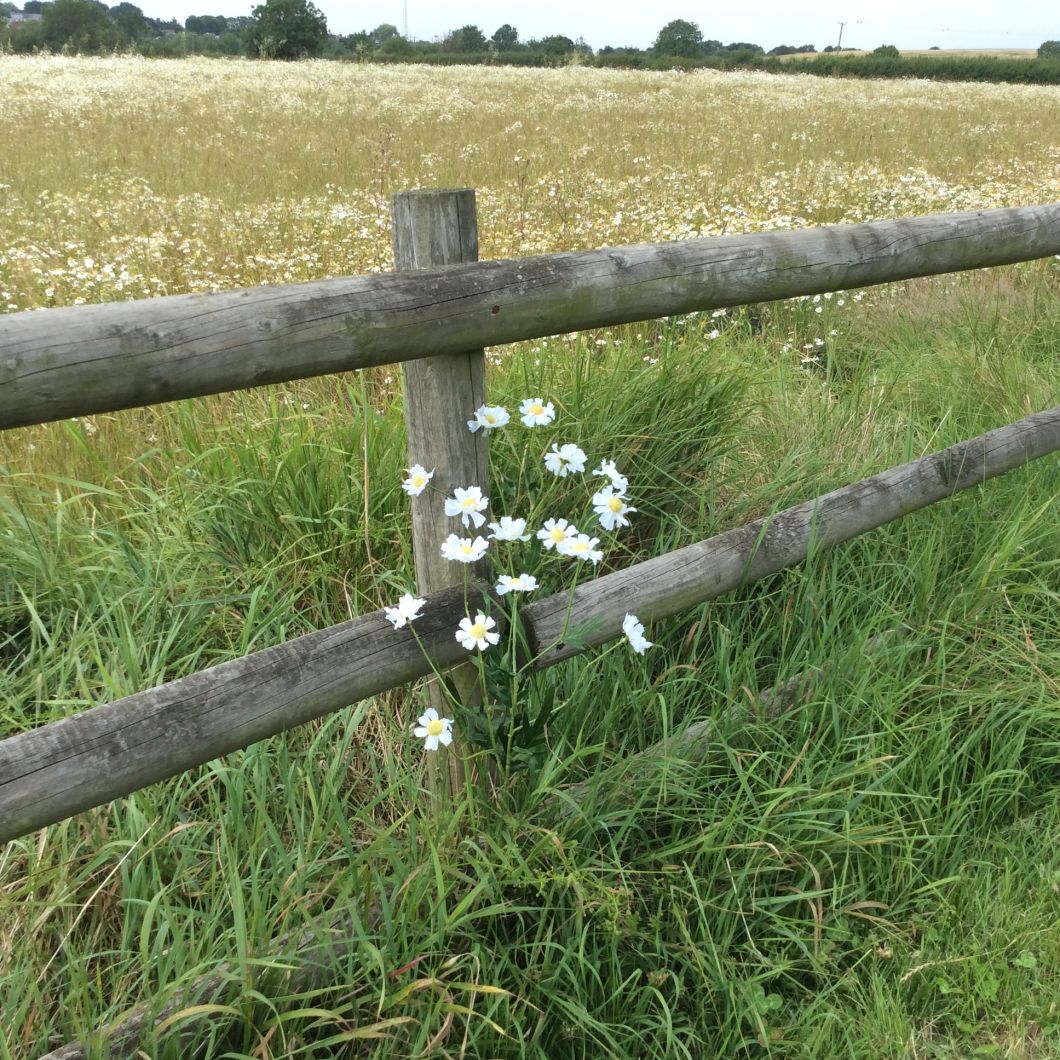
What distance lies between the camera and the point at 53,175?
7.96 m

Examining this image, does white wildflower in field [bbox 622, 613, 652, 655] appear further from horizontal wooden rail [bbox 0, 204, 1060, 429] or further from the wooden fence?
horizontal wooden rail [bbox 0, 204, 1060, 429]

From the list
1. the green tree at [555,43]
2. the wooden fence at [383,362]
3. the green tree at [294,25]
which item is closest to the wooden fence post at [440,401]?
the wooden fence at [383,362]

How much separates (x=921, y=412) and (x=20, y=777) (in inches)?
135

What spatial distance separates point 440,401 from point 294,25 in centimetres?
5841

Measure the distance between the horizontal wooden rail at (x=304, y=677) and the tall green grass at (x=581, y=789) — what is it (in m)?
0.19

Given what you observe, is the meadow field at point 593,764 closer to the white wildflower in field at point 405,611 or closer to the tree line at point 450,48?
the white wildflower in field at point 405,611

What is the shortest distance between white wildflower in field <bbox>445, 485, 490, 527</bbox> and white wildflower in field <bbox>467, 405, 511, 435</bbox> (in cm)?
11

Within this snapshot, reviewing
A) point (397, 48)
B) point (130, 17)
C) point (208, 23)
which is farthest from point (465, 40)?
point (208, 23)

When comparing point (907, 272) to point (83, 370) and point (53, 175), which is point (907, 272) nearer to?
point (83, 370)

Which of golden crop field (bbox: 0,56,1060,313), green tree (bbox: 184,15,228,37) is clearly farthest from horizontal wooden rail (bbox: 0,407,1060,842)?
green tree (bbox: 184,15,228,37)

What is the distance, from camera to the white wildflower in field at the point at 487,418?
1.71 metres

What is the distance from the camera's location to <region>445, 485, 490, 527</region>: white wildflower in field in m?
1.68

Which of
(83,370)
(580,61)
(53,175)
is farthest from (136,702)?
(580,61)

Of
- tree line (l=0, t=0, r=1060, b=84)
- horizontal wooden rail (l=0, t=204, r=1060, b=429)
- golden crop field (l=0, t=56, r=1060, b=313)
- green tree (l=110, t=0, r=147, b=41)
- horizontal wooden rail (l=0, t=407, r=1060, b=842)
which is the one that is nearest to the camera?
horizontal wooden rail (l=0, t=204, r=1060, b=429)
